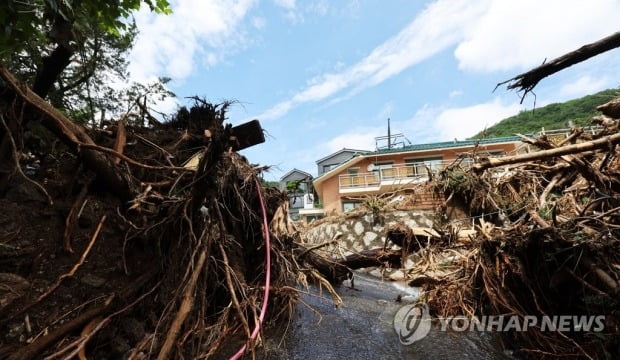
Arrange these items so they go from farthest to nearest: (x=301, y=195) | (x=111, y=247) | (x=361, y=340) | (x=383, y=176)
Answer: (x=383, y=176) < (x=301, y=195) < (x=361, y=340) < (x=111, y=247)

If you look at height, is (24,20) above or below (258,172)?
above

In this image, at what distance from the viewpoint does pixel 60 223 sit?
300 cm

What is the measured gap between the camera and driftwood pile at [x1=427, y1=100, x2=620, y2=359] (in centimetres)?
268

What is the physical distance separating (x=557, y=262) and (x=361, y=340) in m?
2.36

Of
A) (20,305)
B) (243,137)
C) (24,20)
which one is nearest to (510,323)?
(243,137)

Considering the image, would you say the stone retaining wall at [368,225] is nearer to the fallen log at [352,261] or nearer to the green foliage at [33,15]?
the fallen log at [352,261]

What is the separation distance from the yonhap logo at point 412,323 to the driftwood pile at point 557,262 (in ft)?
0.77

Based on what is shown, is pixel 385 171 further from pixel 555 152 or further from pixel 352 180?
pixel 555 152

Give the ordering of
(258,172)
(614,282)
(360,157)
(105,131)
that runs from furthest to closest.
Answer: (360,157)
(258,172)
(105,131)
(614,282)

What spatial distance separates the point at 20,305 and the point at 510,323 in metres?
4.76

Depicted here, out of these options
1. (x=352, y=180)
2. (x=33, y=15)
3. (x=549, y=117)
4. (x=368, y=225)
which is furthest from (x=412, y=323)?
(x=549, y=117)

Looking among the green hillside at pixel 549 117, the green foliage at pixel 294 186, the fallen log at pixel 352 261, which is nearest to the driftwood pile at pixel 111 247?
the green foliage at pixel 294 186

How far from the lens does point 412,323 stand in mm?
4430

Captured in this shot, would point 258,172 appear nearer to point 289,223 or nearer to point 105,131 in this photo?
point 289,223
